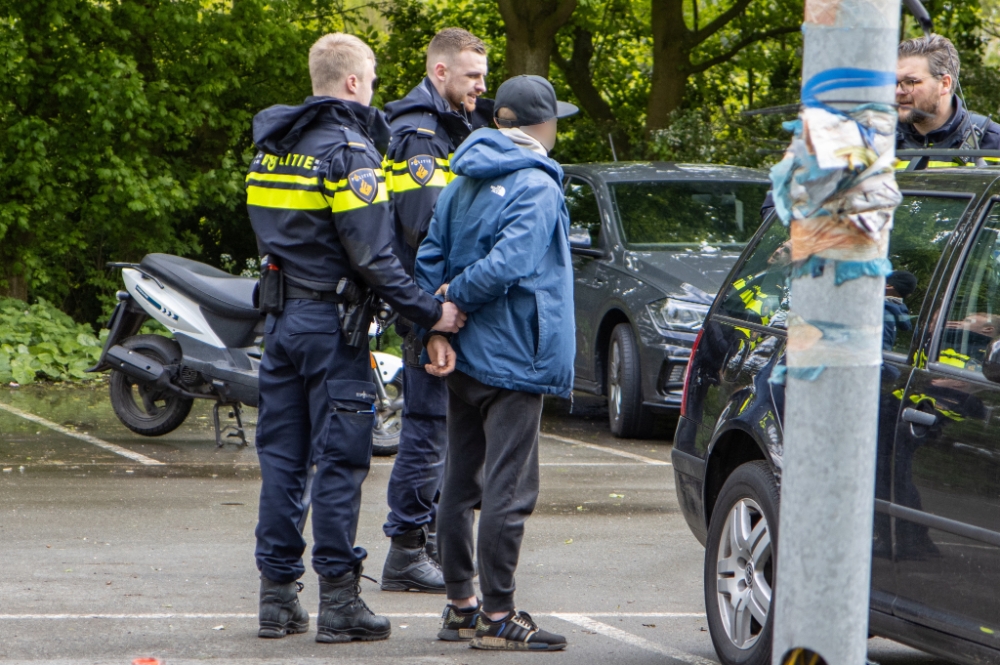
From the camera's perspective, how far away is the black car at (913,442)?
375cm

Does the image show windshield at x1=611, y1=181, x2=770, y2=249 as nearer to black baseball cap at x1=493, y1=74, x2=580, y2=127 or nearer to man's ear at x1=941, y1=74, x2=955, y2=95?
man's ear at x1=941, y1=74, x2=955, y2=95

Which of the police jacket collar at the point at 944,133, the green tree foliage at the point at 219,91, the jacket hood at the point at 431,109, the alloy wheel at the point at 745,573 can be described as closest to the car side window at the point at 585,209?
the green tree foliage at the point at 219,91

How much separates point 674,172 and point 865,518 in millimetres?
9044

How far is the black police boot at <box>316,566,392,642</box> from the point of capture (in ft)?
16.0

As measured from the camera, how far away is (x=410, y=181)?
5.61 meters

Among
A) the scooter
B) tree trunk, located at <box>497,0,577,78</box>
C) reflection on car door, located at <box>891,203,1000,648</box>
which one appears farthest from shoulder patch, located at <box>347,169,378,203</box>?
tree trunk, located at <box>497,0,577,78</box>

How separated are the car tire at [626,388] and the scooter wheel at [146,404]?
2.91 metres

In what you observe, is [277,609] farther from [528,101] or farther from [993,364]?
[993,364]

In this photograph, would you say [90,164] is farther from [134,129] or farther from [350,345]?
[350,345]

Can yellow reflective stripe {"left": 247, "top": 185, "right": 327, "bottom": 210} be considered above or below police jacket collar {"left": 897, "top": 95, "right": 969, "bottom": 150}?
below

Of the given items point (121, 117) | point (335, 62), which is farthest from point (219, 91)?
point (335, 62)

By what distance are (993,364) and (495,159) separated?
1.69m

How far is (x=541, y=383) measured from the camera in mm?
4633

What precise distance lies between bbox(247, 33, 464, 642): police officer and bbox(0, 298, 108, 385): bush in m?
7.91
